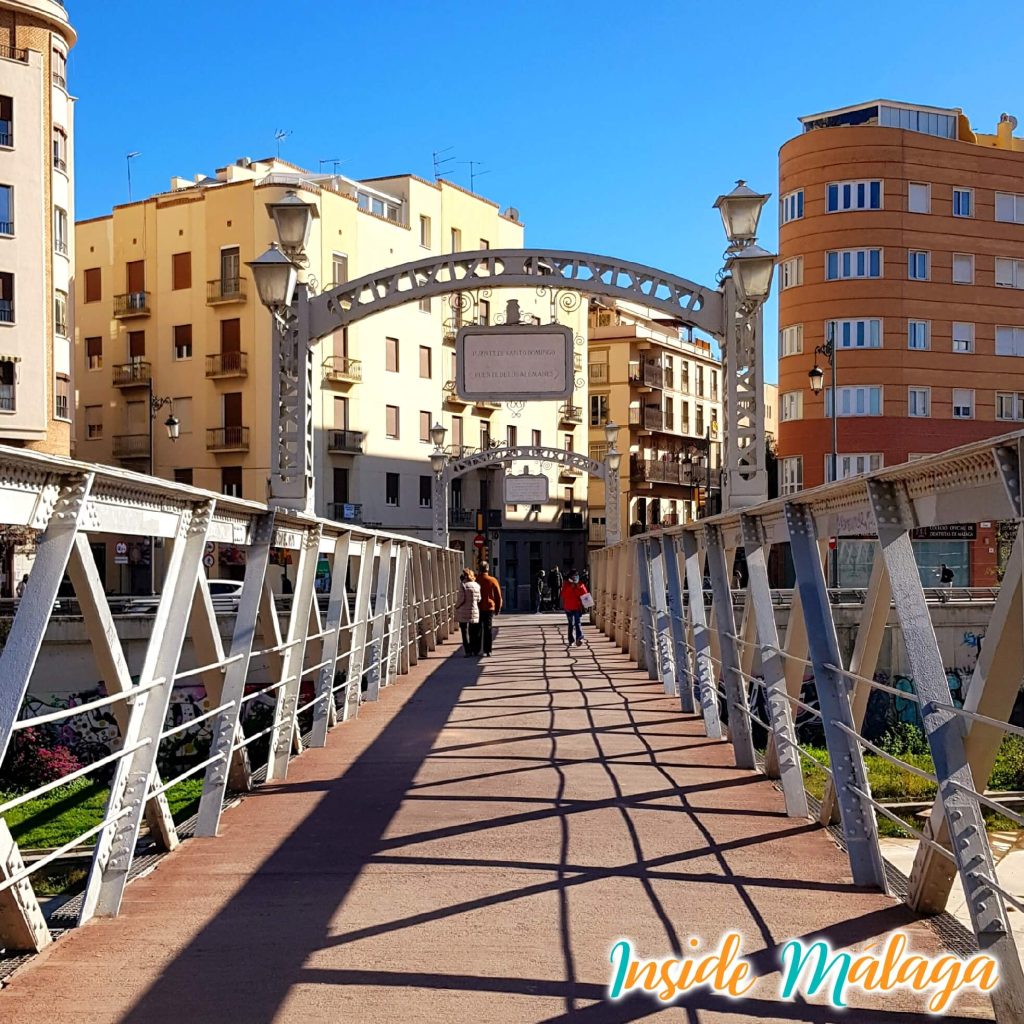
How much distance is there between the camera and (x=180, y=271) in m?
55.1

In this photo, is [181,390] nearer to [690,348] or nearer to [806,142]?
[806,142]

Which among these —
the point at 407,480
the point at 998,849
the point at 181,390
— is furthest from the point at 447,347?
the point at 998,849

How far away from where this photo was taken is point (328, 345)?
5444 cm

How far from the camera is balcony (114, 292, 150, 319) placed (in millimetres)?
55844

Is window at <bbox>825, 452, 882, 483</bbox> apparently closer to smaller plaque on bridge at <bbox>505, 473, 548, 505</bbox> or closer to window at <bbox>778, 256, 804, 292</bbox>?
window at <bbox>778, 256, 804, 292</bbox>

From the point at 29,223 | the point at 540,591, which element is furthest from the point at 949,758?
the point at 540,591

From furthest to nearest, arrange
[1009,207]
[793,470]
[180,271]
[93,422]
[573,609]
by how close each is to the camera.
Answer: [93,422] → [180,271] → [1009,207] → [793,470] → [573,609]

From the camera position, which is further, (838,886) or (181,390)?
(181,390)

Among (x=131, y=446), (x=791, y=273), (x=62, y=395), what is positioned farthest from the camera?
(x=131, y=446)

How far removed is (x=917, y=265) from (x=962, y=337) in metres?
2.80

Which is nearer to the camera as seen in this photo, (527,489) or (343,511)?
(527,489)

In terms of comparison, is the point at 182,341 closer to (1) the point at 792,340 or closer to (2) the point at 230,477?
(2) the point at 230,477

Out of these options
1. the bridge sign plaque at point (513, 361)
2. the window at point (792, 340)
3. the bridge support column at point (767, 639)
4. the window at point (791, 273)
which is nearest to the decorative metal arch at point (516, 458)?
the window at point (792, 340)

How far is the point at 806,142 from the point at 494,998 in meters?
46.1
